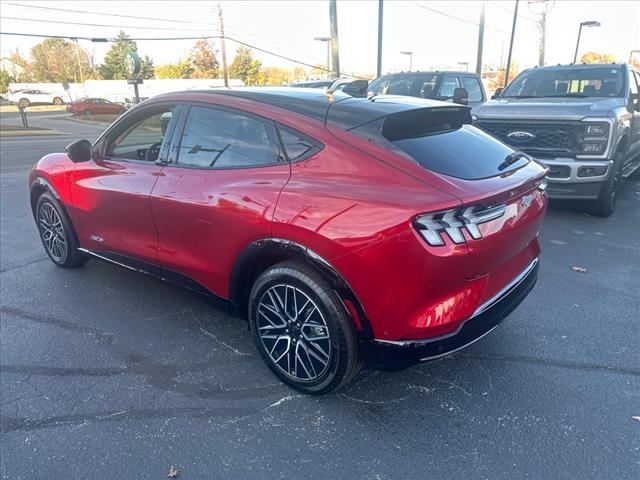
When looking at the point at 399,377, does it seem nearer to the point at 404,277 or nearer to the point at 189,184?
the point at 404,277

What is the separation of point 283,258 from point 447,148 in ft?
3.71

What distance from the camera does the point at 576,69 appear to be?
25.1 ft

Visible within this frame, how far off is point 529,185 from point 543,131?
Answer: 13.3ft

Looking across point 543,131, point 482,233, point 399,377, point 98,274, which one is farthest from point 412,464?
point 543,131

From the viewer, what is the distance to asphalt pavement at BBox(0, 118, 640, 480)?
2.38 metres

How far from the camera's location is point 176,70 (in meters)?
81.9

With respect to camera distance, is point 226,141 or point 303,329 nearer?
point 303,329

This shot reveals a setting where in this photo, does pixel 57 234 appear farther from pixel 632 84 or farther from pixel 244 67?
pixel 244 67

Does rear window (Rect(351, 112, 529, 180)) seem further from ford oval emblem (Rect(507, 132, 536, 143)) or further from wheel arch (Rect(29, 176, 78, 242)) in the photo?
ford oval emblem (Rect(507, 132, 536, 143))

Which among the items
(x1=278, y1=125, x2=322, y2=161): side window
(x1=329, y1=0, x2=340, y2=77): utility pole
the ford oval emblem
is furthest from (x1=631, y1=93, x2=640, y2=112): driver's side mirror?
(x1=329, y1=0, x2=340, y2=77): utility pole

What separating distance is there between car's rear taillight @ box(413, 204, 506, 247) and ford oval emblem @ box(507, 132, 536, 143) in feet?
15.1

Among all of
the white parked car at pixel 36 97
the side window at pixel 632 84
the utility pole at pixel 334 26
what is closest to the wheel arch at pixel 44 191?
the side window at pixel 632 84

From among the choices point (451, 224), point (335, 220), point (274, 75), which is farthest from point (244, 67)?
point (451, 224)

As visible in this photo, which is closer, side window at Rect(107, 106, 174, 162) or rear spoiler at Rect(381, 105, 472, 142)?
rear spoiler at Rect(381, 105, 472, 142)
